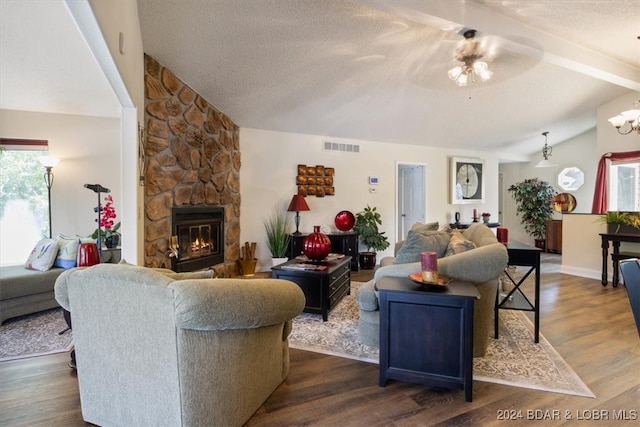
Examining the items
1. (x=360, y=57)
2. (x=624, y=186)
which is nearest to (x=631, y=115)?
(x=624, y=186)

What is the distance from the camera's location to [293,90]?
4.32 meters

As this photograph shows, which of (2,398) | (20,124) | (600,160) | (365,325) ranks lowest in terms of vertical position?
(2,398)

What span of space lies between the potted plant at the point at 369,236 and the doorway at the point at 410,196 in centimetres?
101

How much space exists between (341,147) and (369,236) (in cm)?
171

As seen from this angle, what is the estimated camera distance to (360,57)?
3689 millimetres

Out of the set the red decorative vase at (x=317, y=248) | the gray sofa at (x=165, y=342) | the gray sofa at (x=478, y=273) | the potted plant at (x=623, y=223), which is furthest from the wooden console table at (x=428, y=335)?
the potted plant at (x=623, y=223)

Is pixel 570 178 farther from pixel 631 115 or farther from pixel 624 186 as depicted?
pixel 631 115

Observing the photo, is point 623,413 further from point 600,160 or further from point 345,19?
point 600,160

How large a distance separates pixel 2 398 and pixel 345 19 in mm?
3805

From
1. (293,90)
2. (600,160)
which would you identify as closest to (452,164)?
(600,160)

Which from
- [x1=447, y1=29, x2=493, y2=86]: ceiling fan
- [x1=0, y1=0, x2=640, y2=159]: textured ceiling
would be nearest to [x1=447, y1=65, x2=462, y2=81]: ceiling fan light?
[x1=447, y1=29, x2=493, y2=86]: ceiling fan

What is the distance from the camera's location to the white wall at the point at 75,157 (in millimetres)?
4449

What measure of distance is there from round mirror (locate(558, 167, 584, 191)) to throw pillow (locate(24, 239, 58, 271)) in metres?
9.60

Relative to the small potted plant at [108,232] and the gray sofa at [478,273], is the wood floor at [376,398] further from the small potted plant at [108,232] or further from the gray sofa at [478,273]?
the small potted plant at [108,232]
